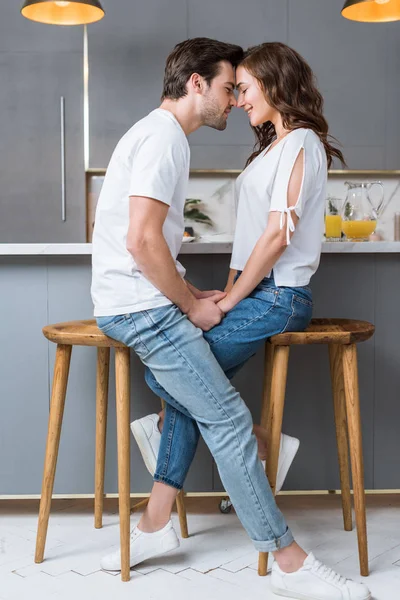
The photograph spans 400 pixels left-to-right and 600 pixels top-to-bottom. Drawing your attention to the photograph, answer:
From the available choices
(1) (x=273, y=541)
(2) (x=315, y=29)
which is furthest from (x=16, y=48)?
(1) (x=273, y=541)

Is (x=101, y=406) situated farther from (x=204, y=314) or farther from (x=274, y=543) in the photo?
(x=274, y=543)

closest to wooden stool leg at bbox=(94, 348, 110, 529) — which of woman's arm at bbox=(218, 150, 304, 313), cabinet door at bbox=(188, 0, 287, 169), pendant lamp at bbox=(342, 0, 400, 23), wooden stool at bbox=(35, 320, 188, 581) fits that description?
wooden stool at bbox=(35, 320, 188, 581)

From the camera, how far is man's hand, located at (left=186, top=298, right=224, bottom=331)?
5.80ft

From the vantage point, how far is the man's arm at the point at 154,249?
166cm

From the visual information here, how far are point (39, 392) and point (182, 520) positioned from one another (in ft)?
1.86

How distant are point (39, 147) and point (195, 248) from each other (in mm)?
2095

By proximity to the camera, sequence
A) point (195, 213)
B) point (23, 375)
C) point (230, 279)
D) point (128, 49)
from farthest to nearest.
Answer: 1. point (195, 213)
2. point (128, 49)
3. point (23, 375)
4. point (230, 279)

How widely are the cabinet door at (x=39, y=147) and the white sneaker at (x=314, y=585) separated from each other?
2567 millimetres

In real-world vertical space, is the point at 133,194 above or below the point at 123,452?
above

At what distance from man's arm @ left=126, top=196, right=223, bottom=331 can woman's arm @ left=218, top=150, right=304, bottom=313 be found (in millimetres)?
135

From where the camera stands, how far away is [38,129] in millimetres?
3871

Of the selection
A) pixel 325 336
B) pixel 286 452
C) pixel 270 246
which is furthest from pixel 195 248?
pixel 286 452

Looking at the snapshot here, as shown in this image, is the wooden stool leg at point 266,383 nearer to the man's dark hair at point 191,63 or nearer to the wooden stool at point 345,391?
the wooden stool at point 345,391

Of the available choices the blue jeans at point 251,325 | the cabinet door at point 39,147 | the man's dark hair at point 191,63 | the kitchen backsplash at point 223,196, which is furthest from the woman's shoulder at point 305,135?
the kitchen backsplash at point 223,196
